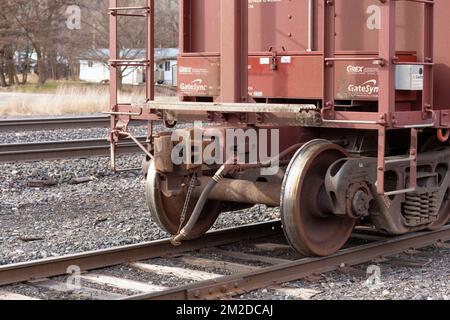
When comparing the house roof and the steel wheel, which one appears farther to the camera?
the house roof

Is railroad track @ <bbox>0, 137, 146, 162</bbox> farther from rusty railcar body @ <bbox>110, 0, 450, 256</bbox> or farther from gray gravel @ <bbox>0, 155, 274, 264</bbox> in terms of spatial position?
rusty railcar body @ <bbox>110, 0, 450, 256</bbox>

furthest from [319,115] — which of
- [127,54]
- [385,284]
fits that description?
[127,54]

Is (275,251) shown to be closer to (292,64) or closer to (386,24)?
(292,64)

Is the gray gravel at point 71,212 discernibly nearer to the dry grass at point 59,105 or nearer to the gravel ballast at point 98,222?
the gravel ballast at point 98,222

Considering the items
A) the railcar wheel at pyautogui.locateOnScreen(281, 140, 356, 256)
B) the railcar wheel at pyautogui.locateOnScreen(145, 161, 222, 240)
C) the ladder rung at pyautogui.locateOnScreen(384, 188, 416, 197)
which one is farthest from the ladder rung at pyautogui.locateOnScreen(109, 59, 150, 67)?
the ladder rung at pyautogui.locateOnScreen(384, 188, 416, 197)

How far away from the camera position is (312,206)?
6.71 m

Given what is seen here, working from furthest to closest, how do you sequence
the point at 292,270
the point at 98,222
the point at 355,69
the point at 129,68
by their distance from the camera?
the point at 129,68, the point at 98,222, the point at 355,69, the point at 292,270

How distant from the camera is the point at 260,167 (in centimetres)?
680

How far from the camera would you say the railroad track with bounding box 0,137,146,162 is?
1320cm

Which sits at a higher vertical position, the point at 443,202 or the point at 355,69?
the point at 355,69

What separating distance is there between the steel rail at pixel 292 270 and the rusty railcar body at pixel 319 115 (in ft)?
0.49

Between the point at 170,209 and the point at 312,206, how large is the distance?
5.37 ft

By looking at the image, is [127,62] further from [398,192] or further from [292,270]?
[398,192]
